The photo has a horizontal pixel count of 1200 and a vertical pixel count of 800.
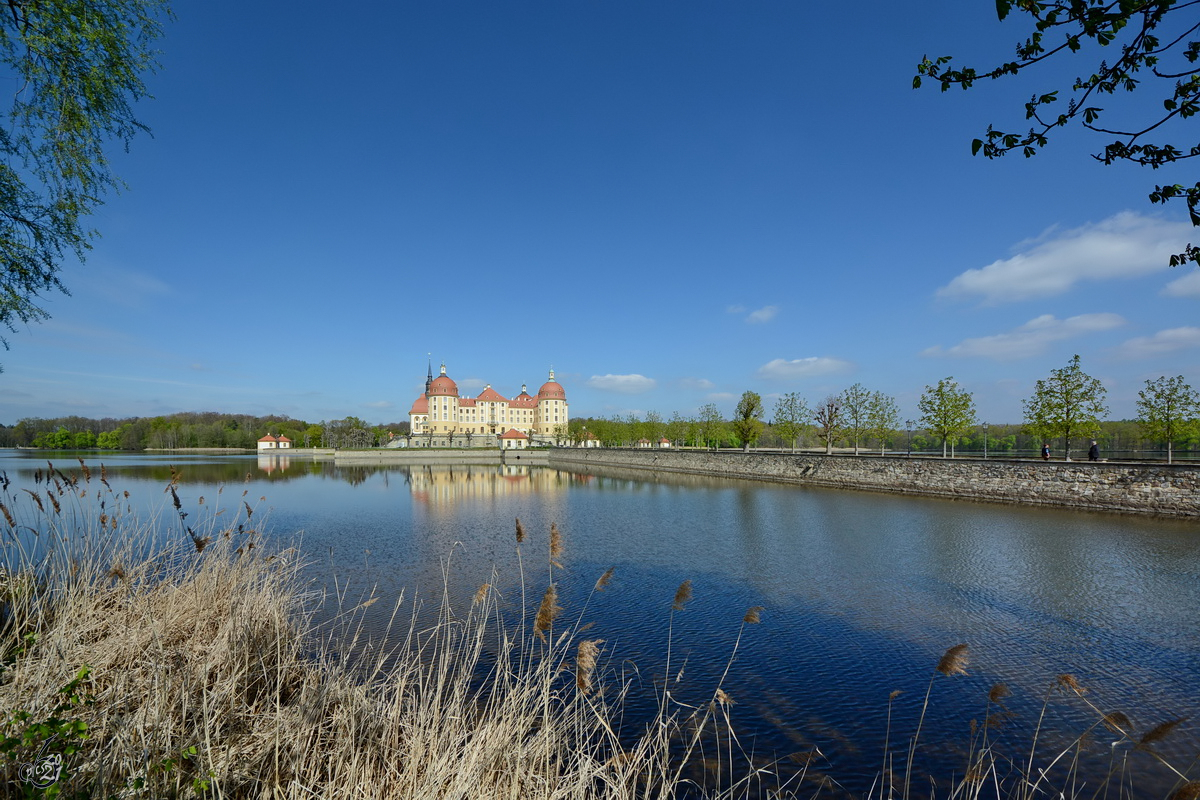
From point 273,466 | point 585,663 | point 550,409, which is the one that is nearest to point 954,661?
point 585,663

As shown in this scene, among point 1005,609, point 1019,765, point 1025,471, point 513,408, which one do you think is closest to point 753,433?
point 1025,471

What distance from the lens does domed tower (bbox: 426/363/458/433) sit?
4163 inches

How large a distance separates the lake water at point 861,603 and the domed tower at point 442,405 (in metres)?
83.7

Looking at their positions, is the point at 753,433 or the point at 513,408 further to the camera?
the point at 513,408

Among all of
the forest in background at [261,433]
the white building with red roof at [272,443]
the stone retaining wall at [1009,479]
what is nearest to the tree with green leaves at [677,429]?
the forest in background at [261,433]

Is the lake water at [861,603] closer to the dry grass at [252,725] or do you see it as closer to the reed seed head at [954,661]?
the dry grass at [252,725]

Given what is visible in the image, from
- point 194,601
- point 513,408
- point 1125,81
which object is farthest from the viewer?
point 513,408

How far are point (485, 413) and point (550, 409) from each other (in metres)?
13.0

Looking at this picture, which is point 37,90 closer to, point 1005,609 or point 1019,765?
point 1019,765

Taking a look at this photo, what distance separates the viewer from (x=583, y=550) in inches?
635

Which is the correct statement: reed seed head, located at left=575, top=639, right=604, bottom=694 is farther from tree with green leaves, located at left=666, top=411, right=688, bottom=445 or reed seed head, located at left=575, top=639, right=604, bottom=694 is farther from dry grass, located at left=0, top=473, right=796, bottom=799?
tree with green leaves, located at left=666, top=411, right=688, bottom=445

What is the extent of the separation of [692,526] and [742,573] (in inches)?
285

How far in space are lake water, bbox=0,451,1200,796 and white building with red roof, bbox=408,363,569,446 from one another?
83.9 m

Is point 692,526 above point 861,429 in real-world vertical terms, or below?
below
